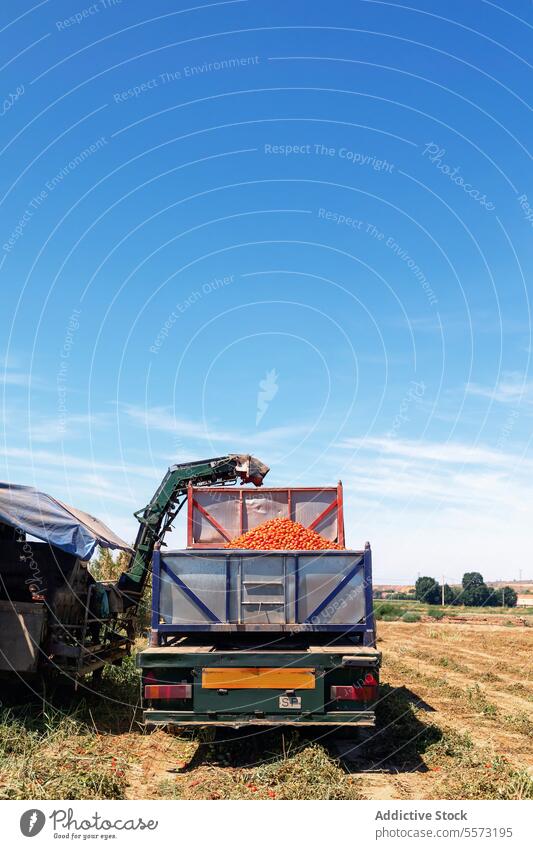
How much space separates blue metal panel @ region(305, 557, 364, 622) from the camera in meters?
9.31

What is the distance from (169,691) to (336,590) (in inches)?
98.1

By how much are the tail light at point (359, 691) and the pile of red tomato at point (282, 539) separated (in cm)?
196

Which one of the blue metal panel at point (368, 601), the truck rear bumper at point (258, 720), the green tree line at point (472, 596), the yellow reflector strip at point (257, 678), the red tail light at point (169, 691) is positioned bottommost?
the green tree line at point (472, 596)

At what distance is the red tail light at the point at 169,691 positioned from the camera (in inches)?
345

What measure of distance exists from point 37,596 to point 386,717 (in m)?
5.95

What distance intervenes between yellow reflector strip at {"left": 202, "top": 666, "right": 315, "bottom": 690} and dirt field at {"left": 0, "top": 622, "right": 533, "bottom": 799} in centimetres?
75

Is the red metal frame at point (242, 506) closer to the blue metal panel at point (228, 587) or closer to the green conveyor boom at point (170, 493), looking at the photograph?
the green conveyor boom at point (170, 493)

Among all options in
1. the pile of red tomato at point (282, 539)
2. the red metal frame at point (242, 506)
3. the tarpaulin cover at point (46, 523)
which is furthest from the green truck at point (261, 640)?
the red metal frame at point (242, 506)

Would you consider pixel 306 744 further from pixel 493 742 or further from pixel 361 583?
pixel 493 742

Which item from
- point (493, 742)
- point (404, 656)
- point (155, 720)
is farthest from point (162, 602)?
point (404, 656)

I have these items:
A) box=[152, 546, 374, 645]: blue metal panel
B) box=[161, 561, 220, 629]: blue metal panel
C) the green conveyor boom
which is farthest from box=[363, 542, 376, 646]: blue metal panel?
the green conveyor boom

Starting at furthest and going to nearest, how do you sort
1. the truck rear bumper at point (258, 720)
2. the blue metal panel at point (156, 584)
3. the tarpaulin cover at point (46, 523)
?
1. the tarpaulin cover at point (46, 523)
2. the blue metal panel at point (156, 584)
3. the truck rear bumper at point (258, 720)

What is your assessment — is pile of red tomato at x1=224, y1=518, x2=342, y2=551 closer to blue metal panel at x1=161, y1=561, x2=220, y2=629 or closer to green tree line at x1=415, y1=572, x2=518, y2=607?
blue metal panel at x1=161, y1=561, x2=220, y2=629

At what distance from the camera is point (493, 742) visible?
10219 mm
